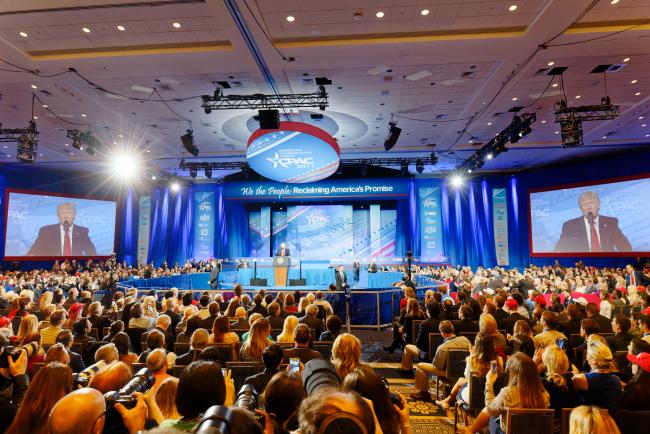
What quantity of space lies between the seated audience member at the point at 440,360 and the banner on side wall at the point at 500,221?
53.3 feet

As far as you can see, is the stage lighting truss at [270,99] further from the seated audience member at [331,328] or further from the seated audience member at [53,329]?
the seated audience member at [331,328]

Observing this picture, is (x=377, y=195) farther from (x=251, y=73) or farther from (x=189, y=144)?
(x=251, y=73)

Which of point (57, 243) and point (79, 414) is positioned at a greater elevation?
point (57, 243)

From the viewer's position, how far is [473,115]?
1102cm

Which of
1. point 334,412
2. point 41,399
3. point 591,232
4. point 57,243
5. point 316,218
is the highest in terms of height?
point 316,218

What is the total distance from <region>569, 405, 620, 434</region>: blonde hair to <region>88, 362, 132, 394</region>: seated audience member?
99.9 inches

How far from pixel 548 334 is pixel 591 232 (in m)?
14.2

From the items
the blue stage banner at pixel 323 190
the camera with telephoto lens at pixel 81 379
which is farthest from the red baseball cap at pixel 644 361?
the blue stage banner at pixel 323 190

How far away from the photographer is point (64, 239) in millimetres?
17219

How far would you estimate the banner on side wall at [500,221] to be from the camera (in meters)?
19.0

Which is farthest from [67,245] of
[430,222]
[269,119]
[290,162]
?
[430,222]

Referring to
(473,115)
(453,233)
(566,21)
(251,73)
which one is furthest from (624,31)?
(453,233)

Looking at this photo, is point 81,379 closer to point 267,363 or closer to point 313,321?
point 267,363

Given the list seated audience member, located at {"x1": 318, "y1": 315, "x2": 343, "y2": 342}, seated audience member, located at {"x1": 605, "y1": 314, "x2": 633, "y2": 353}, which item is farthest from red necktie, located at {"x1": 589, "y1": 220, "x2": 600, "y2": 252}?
seated audience member, located at {"x1": 318, "y1": 315, "x2": 343, "y2": 342}
